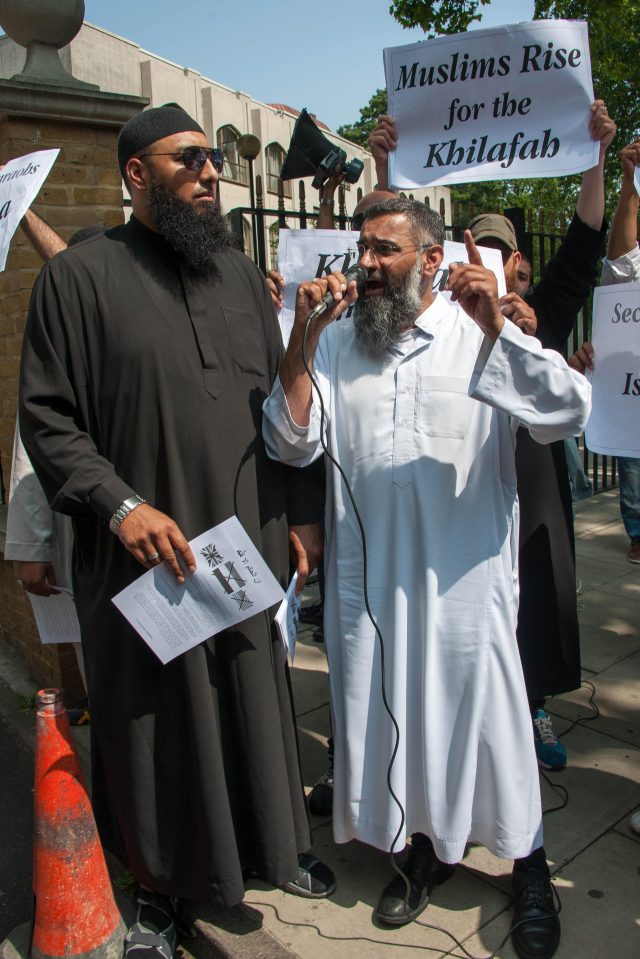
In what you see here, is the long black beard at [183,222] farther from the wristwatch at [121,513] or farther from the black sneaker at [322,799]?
the black sneaker at [322,799]

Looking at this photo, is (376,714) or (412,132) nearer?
(376,714)

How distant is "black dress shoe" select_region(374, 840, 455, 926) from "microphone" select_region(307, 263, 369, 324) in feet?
5.79

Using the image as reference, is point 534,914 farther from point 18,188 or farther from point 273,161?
point 273,161

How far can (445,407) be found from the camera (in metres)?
2.56

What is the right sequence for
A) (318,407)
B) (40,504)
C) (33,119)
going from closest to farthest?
(318,407)
(40,504)
(33,119)

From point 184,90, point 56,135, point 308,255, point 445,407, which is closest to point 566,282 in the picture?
point 445,407

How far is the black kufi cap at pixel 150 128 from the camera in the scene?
248 centimetres

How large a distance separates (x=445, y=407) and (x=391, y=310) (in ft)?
1.14

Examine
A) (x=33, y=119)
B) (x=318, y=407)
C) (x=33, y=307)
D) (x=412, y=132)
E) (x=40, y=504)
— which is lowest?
(x=40, y=504)

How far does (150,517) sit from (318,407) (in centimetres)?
65

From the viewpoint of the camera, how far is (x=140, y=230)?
8.43 feet

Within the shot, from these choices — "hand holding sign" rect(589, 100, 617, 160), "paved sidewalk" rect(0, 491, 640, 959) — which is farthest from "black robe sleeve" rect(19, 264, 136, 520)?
"hand holding sign" rect(589, 100, 617, 160)

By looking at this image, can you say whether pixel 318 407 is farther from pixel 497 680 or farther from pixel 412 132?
pixel 412 132

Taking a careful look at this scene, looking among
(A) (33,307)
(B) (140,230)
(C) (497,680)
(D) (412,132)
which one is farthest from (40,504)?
(D) (412,132)
